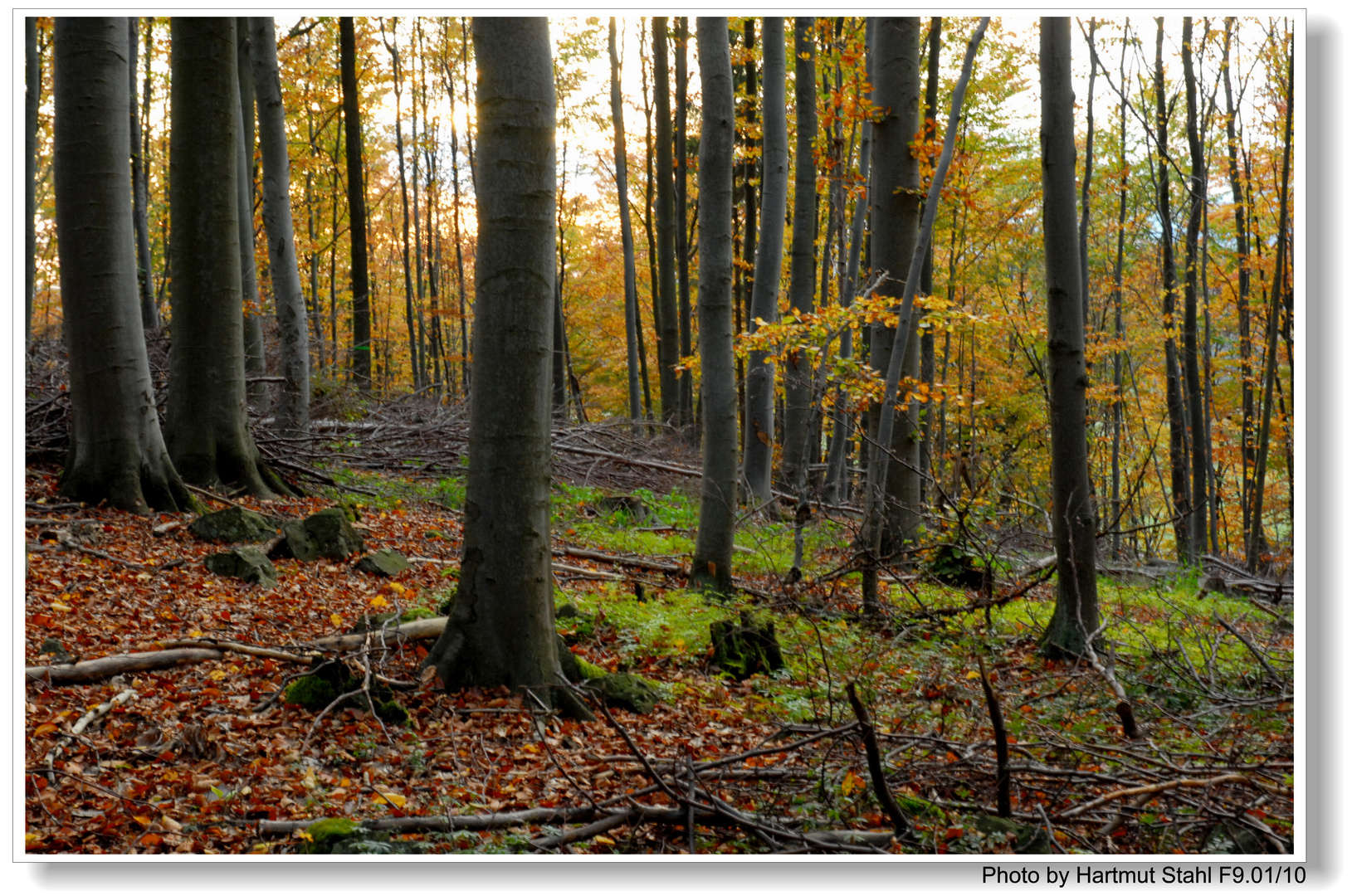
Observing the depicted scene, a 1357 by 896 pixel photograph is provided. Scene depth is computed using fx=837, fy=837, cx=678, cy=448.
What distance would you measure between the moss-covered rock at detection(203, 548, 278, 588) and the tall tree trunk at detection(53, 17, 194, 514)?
3.62 feet

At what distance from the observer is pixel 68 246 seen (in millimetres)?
6020

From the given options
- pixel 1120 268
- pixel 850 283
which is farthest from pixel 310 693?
pixel 1120 268

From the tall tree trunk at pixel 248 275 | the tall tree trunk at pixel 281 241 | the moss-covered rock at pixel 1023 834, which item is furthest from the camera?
the tall tree trunk at pixel 281 241

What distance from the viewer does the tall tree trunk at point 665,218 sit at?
1528 centimetres

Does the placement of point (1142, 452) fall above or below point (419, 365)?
below

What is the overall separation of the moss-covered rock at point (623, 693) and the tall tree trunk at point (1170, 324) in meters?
10.1

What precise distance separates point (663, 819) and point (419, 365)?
72.6ft

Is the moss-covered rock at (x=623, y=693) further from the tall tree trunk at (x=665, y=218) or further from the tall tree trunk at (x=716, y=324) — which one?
the tall tree trunk at (x=665, y=218)

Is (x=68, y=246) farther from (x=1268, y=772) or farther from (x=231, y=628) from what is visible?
(x=1268, y=772)

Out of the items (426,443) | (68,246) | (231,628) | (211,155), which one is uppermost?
(211,155)

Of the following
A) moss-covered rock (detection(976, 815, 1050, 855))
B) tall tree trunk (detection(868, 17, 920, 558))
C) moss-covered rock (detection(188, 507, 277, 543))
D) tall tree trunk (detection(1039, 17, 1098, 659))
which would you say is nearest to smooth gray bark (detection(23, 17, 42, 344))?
moss-covered rock (detection(188, 507, 277, 543))

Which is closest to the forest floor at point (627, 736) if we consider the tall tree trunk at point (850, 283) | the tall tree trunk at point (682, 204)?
the tall tree trunk at point (850, 283)
